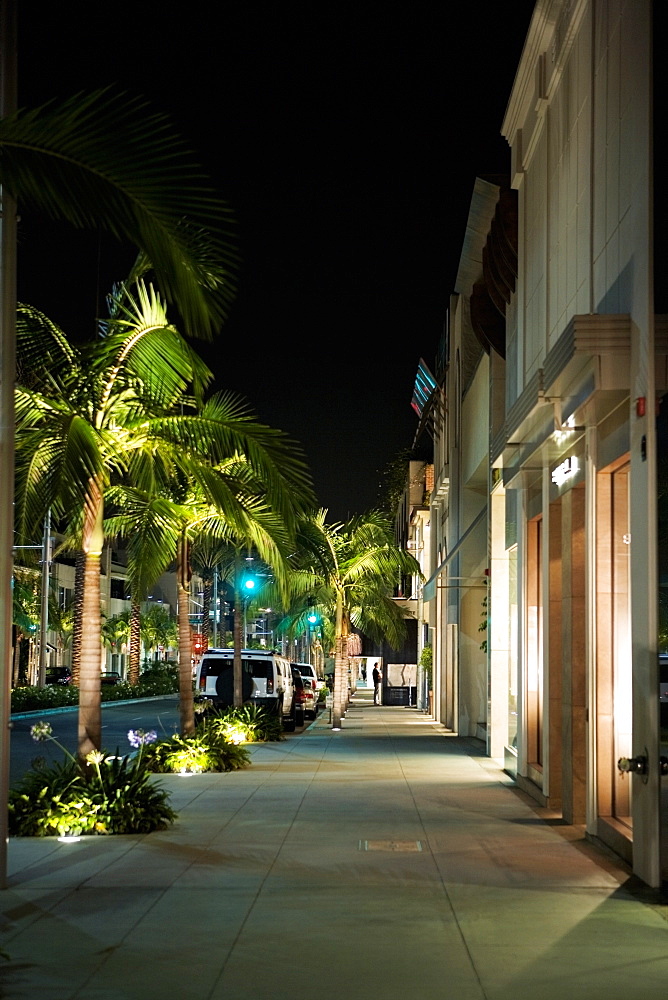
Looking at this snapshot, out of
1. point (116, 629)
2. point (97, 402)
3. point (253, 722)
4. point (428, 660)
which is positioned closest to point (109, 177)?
point (97, 402)

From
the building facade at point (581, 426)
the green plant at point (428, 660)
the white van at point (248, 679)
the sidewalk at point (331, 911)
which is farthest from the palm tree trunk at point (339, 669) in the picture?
the sidewalk at point (331, 911)

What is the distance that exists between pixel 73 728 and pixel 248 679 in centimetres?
612

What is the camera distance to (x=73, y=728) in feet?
117

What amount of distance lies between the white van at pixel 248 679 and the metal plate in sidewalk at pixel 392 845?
1821 cm

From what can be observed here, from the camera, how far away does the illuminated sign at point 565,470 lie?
1408cm

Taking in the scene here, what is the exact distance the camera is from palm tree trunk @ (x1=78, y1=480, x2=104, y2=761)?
45.6 feet

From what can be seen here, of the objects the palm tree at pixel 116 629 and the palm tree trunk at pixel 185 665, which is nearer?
the palm tree trunk at pixel 185 665

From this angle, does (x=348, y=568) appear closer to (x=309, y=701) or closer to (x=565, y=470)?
(x=309, y=701)

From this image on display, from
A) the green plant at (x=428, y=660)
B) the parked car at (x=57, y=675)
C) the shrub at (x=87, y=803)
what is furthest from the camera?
the parked car at (x=57, y=675)

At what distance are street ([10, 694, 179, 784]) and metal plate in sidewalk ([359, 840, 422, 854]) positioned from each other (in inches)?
207

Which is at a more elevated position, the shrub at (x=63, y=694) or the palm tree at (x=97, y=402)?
the palm tree at (x=97, y=402)

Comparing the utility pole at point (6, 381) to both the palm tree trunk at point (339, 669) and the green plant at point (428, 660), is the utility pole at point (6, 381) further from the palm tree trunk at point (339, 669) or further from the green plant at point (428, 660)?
the green plant at point (428, 660)

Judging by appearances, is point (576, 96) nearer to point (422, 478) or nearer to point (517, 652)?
point (517, 652)

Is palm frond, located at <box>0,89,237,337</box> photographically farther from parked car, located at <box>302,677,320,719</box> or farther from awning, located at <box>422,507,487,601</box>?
parked car, located at <box>302,677,320,719</box>
